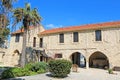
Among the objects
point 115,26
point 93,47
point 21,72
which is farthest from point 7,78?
point 115,26

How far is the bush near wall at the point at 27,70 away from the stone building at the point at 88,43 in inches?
337

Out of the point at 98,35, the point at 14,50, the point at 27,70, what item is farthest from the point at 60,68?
the point at 14,50

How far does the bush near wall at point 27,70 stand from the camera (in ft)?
49.7

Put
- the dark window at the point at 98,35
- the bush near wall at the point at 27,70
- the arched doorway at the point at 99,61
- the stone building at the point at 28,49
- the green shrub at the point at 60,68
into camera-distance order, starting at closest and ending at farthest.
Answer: the bush near wall at the point at 27,70
the green shrub at the point at 60,68
the dark window at the point at 98,35
the arched doorway at the point at 99,61
the stone building at the point at 28,49

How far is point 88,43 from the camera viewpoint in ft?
87.4

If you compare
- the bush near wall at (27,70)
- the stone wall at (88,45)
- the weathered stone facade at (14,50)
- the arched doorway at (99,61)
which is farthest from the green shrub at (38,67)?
the arched doorway at (99,61)

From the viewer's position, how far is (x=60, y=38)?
97.8 ft

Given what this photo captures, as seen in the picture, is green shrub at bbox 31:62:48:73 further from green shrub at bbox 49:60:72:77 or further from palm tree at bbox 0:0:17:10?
palm tree at bbox 0:0:17:10

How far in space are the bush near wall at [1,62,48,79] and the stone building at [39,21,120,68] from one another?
337 inches

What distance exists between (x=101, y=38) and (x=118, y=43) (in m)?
2.79

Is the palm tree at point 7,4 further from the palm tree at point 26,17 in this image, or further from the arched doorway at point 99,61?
the arched doorway at point 99,61

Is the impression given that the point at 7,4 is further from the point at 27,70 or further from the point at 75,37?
the point at 75,37

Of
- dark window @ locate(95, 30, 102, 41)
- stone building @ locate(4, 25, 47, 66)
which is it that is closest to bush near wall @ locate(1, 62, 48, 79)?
stone building @ locate(4, 25, 47, 66)

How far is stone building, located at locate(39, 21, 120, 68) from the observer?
2436cm
